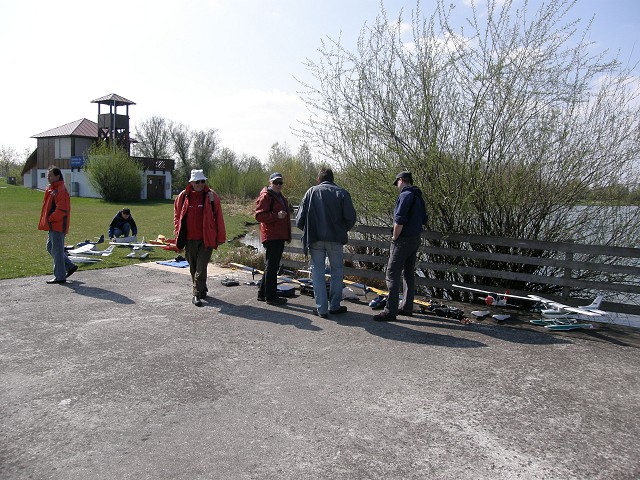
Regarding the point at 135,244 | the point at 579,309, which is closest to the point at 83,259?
the point at 135,244

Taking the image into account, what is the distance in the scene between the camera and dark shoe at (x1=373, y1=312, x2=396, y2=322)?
7016 mm

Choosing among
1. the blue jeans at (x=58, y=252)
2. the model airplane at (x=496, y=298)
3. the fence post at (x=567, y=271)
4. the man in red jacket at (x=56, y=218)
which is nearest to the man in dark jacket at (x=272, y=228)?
the model airplane at (x=496, y=298)

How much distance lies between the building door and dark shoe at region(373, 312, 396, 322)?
54.5m

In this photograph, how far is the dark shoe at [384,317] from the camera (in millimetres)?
7016

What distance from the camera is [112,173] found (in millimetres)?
49156

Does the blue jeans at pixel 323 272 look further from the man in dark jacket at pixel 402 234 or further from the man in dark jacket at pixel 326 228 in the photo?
the man in dark jacket at pixel 402 234

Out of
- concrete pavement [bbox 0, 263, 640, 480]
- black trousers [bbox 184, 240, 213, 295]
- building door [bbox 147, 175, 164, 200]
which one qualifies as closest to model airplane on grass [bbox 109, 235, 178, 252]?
black trousers [bbox 184, 240, 213, 295]

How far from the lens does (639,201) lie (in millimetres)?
7863

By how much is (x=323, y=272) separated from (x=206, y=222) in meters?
1.85

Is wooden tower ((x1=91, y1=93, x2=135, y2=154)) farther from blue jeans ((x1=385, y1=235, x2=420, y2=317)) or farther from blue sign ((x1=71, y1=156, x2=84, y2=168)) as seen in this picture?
blue jeans ((x1=385, y1=235, x2=420, y2=317))

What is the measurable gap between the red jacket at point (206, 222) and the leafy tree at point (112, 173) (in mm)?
44502

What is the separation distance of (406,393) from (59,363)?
10.4 ft

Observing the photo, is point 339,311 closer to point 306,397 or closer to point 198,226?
point 198,226

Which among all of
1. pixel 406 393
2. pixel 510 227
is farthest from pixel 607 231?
pixel 406 393
